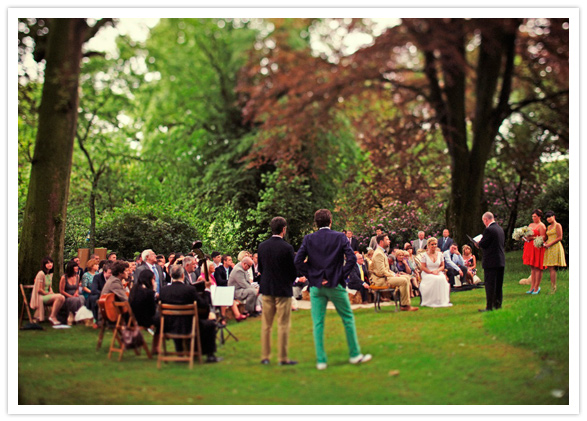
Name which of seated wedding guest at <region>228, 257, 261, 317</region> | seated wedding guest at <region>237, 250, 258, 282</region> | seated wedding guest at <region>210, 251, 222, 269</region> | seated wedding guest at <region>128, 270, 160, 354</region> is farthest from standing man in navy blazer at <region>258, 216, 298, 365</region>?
seated wedding guest at <region>210, 251, 222, 269</region>

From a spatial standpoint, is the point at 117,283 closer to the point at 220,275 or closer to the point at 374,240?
the point at 220,275

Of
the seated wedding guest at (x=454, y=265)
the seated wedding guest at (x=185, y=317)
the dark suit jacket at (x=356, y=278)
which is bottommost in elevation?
the seated wedding guest at (x=185, y=317)

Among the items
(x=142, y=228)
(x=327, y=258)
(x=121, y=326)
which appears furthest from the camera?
(x=142, y=228)

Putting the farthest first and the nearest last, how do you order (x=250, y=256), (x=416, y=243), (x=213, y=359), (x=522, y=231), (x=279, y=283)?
(x=416, y=243) → (x=522, y=231) → (x=250, y=256) → (x=213, y=359) → (x=279, y=283)

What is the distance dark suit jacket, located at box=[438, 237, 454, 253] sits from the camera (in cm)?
797

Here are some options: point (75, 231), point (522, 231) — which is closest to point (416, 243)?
point (522, 231)

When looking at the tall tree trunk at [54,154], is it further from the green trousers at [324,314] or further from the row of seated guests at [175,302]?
the green trousers at [324,314]

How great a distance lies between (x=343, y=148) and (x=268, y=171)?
1078mm

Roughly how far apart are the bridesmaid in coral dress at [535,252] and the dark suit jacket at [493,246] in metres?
0.64

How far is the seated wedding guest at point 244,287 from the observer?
8547mm

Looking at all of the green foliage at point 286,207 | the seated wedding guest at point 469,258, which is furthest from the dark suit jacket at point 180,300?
the seated wedding guest at point 469,258

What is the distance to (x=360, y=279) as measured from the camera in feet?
29.3

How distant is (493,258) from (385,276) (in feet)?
5.39

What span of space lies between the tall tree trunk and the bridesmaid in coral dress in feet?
20.7
